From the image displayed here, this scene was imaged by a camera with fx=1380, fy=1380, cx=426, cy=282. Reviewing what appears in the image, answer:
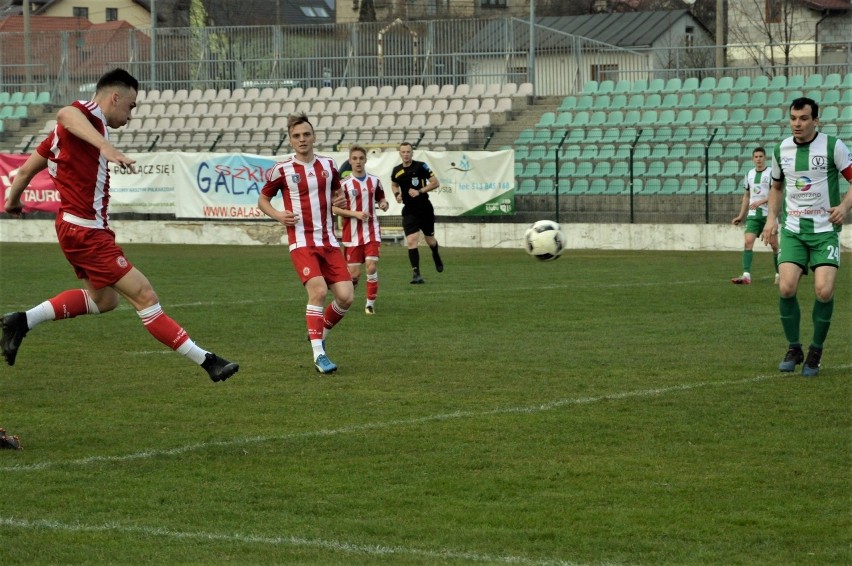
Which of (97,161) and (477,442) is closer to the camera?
(477,442)

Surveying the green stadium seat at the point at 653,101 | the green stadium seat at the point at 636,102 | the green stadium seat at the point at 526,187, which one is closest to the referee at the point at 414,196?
the green stadium seat at the point at 526,187

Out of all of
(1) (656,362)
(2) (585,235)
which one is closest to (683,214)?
(2) (585,235)

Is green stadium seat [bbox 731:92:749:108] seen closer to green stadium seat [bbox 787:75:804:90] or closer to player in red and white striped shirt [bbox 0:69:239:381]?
green stadium seat [bbox 787:75:804:90]

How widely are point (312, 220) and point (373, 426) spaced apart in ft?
9.82

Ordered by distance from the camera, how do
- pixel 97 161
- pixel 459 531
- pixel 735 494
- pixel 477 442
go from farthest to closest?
1. pixel 97 161
2. pixel 477 442
3. pixel 735 494
4. pixel 459 531

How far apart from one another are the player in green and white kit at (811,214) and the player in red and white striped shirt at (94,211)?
438 cm

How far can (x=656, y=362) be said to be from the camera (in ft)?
35.0

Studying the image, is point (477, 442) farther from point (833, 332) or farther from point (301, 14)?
point (301, 14)

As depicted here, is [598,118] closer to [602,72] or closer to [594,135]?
[594,135]

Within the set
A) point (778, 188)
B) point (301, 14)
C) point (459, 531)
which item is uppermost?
point (301, 14)

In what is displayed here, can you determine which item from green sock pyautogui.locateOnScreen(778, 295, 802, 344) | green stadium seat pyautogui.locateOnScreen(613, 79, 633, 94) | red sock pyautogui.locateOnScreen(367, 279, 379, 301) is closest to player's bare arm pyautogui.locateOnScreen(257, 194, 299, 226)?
green sock pyautogui.locateOnScreen(778, 295, 802, 344)

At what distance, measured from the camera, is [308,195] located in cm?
1067

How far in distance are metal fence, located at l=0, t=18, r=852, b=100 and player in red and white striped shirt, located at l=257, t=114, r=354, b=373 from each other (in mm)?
25060

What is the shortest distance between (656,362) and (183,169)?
2141cm
